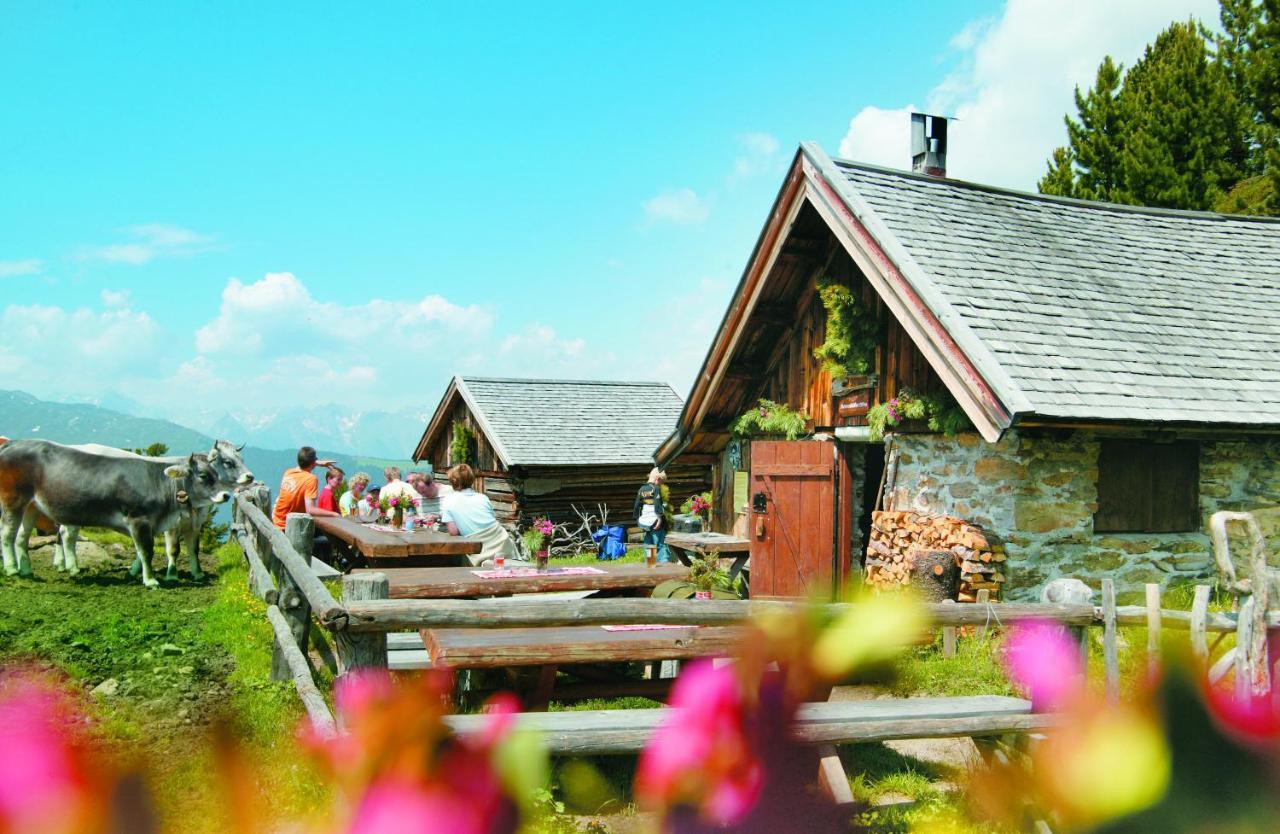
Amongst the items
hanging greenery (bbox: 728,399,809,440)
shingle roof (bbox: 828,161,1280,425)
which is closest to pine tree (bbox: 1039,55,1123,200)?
shingle roof (bbox: 828,161,1280,425)

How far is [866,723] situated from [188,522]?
387 inches

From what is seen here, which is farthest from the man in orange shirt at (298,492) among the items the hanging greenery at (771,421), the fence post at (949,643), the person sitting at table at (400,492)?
the fence post at (949,643)

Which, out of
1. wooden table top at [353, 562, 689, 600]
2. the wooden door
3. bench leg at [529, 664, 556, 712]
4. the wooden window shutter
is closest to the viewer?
bench leg at [529, 664, 556, 712]

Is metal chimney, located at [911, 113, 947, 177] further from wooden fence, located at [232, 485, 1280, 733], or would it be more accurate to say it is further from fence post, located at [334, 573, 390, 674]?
fence post, located at [334, 573, 390, 674]

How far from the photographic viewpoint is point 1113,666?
190 inches

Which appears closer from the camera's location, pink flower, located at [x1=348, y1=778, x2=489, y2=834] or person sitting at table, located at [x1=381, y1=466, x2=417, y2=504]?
pink flower, located at [x1=348, y1=778, x2=489, y2=834]

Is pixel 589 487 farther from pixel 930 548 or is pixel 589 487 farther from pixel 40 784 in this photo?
pixel 40 784

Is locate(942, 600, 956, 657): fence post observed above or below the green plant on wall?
below

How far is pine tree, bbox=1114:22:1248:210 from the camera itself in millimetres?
20344

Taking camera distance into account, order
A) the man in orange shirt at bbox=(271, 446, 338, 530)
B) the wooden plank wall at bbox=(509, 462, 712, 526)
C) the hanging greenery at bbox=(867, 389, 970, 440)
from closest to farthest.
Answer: the hanging greenery at bbox=(867, 389, 970, 440)
the man in orange shirt at bbox=(271, 446, 338, 530)
the wooden plank wall at bbox=(509, 462, 712, 526)

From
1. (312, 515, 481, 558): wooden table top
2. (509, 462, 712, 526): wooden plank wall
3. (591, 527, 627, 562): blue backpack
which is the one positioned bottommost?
(591, 527, 627, 562): blue backpack

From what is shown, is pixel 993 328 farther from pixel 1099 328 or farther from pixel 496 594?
pixel 496 594

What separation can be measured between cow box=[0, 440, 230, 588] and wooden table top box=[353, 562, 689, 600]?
5043 mm

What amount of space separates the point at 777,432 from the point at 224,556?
837cm
